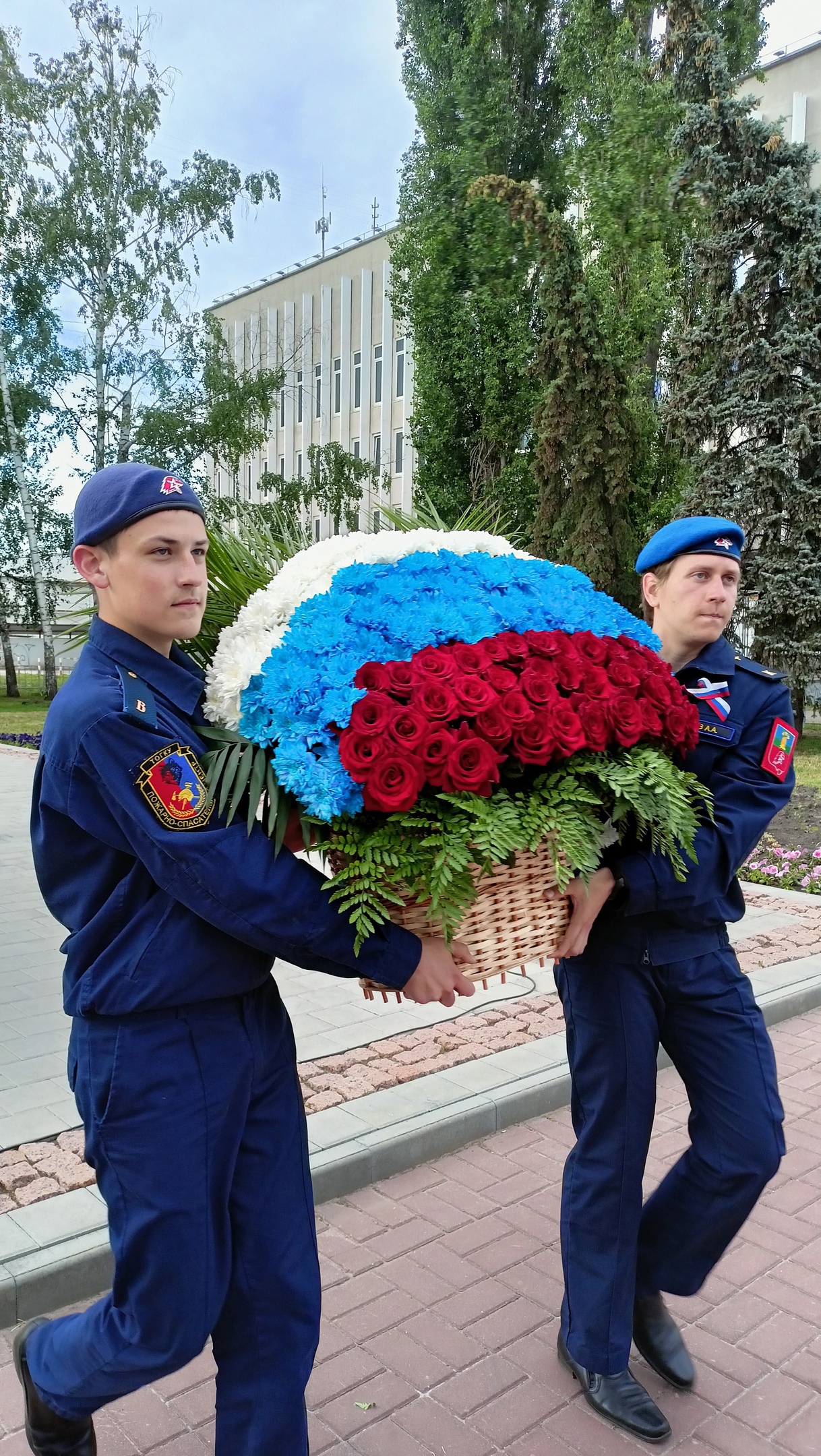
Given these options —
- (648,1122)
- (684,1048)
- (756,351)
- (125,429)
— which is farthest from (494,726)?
(125,429)

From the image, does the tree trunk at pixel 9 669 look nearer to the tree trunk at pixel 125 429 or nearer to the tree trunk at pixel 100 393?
the tree trunk at pixel 100 393

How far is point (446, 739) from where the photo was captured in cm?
168

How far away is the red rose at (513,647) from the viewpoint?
193 cm

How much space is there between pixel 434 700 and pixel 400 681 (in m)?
0.08

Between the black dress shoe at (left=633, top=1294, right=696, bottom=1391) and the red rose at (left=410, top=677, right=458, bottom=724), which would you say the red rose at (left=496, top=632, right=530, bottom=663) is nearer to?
the red rose at (left=410, top=677, right=458, bottom=724)

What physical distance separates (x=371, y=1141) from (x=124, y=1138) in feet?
6.45

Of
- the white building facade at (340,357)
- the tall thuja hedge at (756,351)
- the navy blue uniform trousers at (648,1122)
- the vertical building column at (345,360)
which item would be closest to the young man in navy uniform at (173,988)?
the navy blue uniform trousers at (648,1122)

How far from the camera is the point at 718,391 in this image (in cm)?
2138

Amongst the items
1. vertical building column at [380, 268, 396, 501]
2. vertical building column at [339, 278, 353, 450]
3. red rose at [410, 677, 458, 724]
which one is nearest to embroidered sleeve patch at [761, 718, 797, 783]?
red rose at [410, 677, 458, 724]

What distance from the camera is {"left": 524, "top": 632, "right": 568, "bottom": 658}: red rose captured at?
1958mm

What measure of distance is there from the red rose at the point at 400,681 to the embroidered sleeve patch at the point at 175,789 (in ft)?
1.22

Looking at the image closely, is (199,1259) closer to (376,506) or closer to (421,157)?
(376,506)

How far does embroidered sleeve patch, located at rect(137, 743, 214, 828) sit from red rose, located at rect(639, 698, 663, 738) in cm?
78

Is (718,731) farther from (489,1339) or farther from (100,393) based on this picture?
(100,393)
